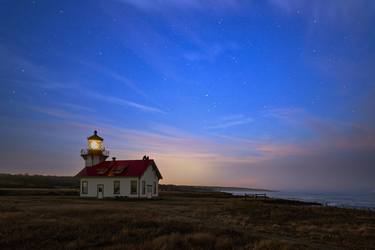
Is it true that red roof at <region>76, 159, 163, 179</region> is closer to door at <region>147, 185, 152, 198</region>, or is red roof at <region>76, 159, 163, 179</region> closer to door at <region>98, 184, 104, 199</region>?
door at <region>98, 184, 104, 199</region>

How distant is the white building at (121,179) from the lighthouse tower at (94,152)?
2.66ft

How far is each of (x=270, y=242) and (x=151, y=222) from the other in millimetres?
7058

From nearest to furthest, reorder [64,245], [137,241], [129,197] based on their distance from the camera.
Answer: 1. [64,245]
2. [137,241]
3. [129,197]

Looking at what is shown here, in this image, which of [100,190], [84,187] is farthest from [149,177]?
[84,187]

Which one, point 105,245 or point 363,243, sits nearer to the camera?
point 105,245

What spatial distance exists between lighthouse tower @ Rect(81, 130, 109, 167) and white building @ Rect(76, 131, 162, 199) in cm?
81

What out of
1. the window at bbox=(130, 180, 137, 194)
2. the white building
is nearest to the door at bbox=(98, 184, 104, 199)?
the white building

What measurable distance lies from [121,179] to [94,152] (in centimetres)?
867

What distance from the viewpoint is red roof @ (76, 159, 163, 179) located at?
5081 cm

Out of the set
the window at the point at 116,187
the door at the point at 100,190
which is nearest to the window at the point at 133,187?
the window at the point at 116,187

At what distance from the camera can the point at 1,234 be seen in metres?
14.5

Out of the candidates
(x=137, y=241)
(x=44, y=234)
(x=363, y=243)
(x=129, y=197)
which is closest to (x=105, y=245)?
(x=137, y=241)

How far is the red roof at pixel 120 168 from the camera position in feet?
167

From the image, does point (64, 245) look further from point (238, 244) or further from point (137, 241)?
point (238, 244)
